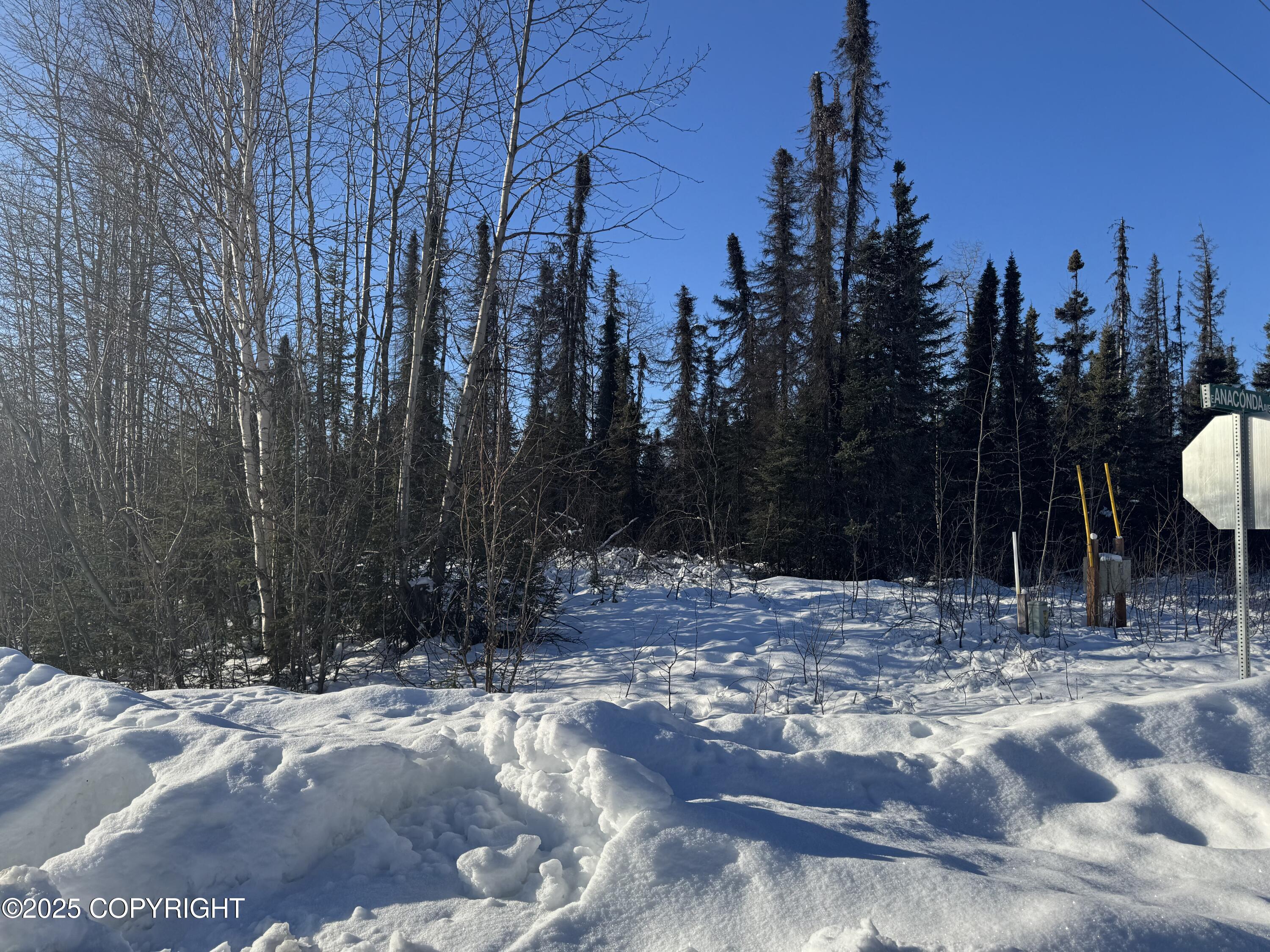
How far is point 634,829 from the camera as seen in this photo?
112 inches

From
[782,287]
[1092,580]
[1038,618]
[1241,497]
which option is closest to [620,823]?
[1241,497]

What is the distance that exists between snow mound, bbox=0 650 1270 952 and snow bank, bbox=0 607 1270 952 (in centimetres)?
1

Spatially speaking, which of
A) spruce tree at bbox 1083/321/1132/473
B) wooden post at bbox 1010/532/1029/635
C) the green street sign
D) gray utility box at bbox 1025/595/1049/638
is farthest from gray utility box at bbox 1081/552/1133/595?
spruce tree at bbox 1083/321/1132/473

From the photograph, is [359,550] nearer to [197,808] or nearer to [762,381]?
[197,808]

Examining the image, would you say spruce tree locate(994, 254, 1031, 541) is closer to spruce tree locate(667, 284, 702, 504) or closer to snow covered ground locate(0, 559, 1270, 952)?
spruce tree locate(667, 284, 702, 504)

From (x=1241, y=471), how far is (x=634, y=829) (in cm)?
442

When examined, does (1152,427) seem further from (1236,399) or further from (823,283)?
(1236,399)

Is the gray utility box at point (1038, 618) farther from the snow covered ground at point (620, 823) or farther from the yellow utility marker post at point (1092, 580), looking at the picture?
the snow covered ground at point (620, 823)

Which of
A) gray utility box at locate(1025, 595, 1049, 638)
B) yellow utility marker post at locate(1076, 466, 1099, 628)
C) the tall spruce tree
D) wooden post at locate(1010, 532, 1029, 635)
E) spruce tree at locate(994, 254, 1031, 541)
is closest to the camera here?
gray utility box at locate(1025, 595, 1049, 638)

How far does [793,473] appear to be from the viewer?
17984mm

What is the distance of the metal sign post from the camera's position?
459 cm

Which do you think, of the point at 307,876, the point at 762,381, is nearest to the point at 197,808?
the point at 307,876

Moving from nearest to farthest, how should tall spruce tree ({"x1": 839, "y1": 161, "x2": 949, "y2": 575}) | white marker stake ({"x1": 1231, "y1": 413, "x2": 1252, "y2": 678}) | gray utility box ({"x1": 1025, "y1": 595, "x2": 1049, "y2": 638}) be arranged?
white marker stake ({"x1": 1231, "y1": 413, "x2": 1252, "y2": 678})
gray utility box ({"x1": 1025, "y1": 595, "x2": 1049, "y2": 638})
tall spruce tree ({"x1": 839, "y1": 161, "x2": 949, "y2": 575})

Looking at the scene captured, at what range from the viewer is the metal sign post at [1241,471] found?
4586mm
